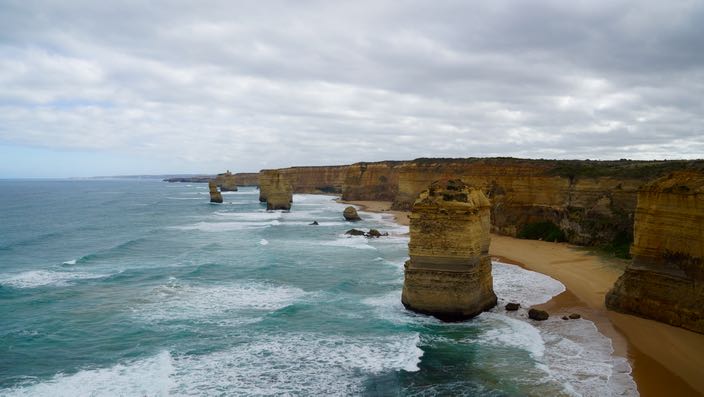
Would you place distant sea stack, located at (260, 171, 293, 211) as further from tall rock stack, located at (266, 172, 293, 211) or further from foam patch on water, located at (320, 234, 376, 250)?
foam patch on water, located at (320, 234, 376, 250)

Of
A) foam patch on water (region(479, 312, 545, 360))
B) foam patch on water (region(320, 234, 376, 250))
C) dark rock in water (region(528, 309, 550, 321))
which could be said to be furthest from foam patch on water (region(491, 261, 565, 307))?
foam patch on water (region(320, 234, 376, 250))

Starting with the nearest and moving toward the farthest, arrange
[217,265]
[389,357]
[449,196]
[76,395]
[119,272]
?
1. [76,395]
2. [389,357]
3. [449,196]
4. [119,272]
5. [217,265]

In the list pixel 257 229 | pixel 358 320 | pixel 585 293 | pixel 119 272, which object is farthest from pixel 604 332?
pixel 257 229

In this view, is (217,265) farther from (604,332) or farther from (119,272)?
(604,332)

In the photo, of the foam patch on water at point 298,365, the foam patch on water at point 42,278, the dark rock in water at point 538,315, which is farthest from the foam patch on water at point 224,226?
the dark rock in water at point 538,315

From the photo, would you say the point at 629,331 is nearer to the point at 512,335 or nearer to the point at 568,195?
the point at 512,335

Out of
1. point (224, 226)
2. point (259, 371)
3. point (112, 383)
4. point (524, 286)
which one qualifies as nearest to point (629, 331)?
point (524, 286)

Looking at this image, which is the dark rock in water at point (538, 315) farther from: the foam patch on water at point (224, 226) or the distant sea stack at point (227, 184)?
the distant sea stack at point (227, 184)
